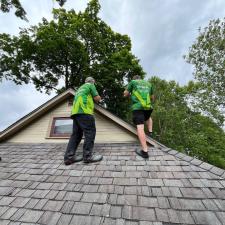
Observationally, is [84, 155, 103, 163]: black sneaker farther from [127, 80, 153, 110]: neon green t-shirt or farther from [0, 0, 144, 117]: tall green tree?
[0, 0, 144, 117]: tall green tree

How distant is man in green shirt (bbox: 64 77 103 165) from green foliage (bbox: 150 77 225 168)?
1382cm

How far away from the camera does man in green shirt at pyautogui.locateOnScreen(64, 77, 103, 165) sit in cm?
383

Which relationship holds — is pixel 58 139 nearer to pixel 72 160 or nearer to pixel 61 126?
pixel 61 126

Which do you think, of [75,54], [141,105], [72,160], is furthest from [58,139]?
[75,54]

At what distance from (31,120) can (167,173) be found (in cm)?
532

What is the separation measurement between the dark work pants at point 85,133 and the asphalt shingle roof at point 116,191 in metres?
0.34

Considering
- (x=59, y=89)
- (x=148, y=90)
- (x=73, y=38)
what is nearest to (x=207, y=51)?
(x=73, y=38)

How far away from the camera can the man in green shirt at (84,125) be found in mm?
3834

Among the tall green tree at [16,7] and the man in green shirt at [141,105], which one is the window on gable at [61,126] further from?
the tall green tree at [16,7]

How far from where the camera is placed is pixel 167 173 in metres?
3.43

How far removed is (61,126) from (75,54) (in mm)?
10291

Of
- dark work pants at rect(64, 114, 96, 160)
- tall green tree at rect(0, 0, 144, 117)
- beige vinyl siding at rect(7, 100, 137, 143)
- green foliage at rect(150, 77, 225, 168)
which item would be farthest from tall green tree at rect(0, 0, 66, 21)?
green foliage at rect(150, 77, 225, 168)

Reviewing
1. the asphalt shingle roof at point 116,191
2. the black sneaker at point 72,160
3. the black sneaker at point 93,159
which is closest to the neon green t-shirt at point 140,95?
the asphalt shingle roof at point 116,191

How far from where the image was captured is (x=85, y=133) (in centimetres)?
383
